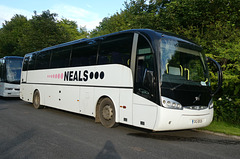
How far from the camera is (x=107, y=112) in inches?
313

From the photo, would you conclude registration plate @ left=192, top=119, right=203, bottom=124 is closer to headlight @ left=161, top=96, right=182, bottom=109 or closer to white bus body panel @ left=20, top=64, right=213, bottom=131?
white bus body panel @ left=20, top=64, right=213, bottom=131

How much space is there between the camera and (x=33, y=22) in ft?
104

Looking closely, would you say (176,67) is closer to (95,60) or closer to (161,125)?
(161,125)

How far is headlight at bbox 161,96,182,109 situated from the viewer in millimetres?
6082

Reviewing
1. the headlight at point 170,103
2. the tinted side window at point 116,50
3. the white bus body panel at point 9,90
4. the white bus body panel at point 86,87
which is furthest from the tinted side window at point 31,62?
the headlight at point 170,103

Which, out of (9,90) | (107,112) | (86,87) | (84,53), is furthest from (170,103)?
(9,90)

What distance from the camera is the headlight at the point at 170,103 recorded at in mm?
6082

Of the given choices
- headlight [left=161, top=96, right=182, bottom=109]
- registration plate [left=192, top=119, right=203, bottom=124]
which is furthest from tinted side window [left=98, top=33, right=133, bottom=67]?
registration plate [left=192, top=119, right=203, bottom=124]

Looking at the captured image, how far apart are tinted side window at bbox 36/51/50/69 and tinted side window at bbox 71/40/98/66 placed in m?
3.00

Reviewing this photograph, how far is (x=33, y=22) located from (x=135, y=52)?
2858cm

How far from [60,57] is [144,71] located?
20.1 ft

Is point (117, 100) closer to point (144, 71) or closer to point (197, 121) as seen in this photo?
point (144, 71)

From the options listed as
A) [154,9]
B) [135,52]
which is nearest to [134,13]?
[154,9]

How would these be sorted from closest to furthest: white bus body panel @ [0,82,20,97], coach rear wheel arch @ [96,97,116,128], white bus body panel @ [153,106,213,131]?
white bus body panel @ [153,106,213,131] → coach rear wheel arch @ [96,97,116,128] → white bus body panel @ [0,82,20,97]
